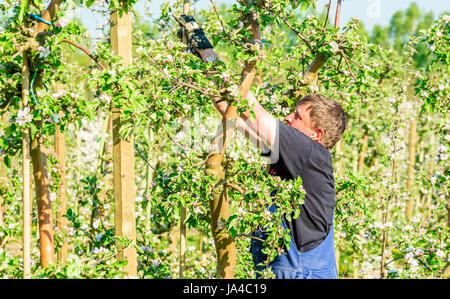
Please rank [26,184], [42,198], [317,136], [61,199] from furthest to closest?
1. [61,199]
2. [42,198]
3. [317,136]
4. [26,184]

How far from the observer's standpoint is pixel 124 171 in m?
2.59

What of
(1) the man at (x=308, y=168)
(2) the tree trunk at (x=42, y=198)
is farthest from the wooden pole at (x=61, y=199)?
(1) the man at (x=308, y=168)

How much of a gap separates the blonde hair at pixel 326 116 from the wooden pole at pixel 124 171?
3.51 ft

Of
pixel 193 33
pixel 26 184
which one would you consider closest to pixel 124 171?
pixel 26 184

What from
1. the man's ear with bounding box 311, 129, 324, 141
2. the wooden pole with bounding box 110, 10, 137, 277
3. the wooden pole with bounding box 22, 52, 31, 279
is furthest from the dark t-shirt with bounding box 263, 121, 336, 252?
the wooden pole with bounding box 22, 52, 31, 279

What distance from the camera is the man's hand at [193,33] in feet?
10.4

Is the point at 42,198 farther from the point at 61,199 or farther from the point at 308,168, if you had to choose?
the point at 308,168

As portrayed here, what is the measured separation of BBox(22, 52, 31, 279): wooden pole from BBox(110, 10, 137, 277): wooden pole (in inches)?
18.1

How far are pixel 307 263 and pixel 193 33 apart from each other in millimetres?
1676
